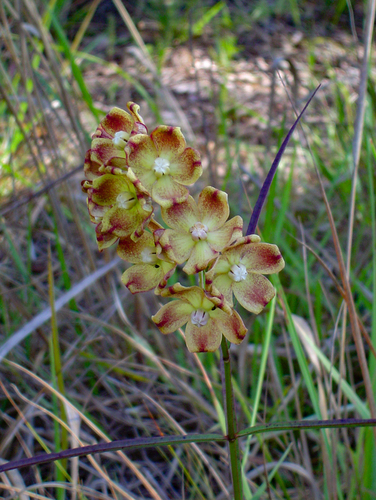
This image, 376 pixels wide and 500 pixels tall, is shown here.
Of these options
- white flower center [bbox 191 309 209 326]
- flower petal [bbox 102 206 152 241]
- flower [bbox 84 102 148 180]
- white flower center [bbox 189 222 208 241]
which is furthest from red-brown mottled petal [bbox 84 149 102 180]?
white flower center [bbox 191 309 209 326]

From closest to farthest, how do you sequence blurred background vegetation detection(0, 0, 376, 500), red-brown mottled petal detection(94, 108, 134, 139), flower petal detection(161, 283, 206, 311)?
1. flower petal detection(161, 283, 206, 311)
2. red-brown mottled petal detection(94, 108, 134, 139)
3. blurred background vegetation detection(0, 0, 376, 500)

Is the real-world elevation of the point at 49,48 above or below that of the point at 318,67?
above

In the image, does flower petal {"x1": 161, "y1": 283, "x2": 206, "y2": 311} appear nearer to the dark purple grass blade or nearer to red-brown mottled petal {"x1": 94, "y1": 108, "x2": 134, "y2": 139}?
the dark purple grass blade

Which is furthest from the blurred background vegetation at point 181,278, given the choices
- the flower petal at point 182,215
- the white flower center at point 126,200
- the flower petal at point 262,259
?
the white flower center at point 126,200

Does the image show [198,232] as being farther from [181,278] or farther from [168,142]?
[181,278]

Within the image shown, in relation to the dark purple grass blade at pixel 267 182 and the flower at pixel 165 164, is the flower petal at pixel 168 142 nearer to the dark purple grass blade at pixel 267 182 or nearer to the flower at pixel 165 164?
the flower at pixel 165 164

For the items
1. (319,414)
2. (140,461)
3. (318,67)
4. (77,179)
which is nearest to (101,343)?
(140,461)

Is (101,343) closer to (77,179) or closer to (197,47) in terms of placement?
(77,179)
